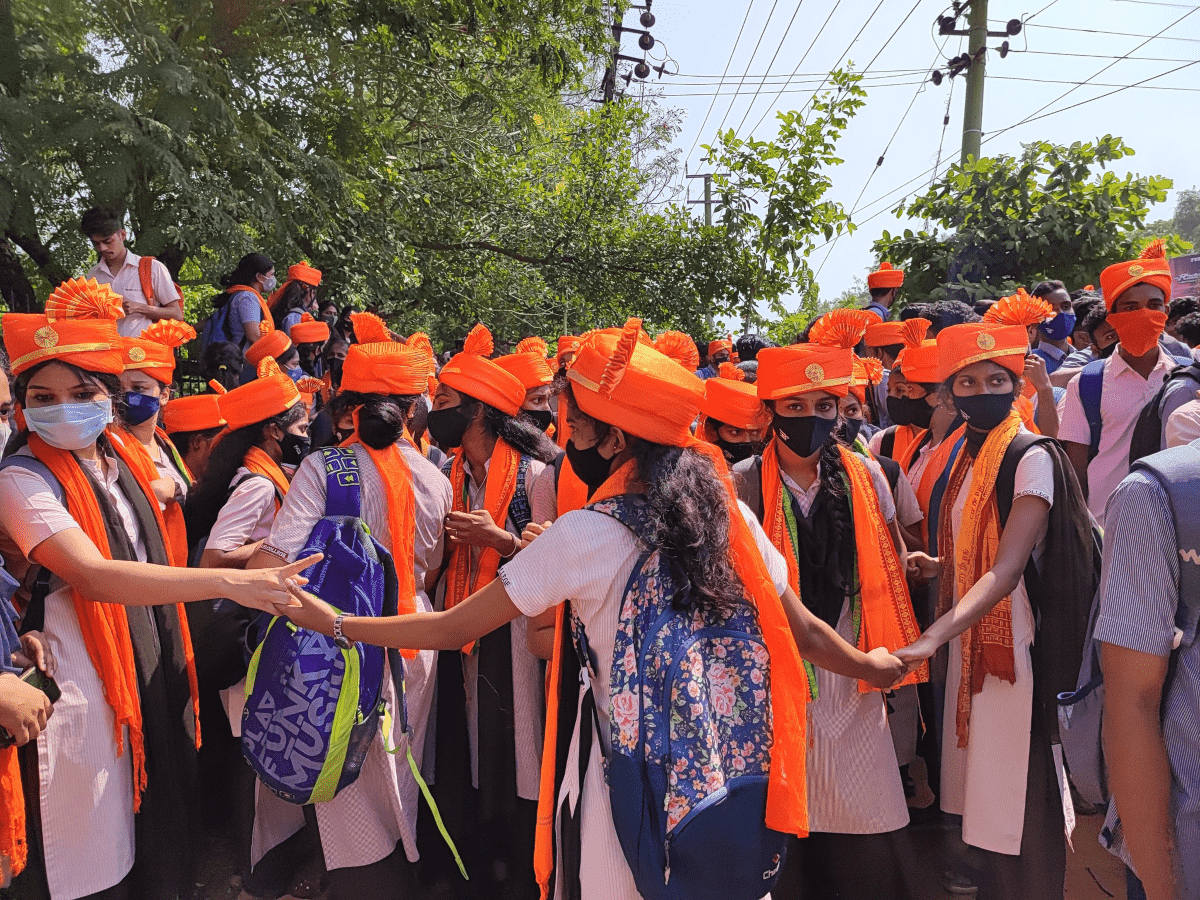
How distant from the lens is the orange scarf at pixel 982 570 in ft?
11.3

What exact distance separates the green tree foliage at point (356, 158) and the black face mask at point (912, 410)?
570 centimetres

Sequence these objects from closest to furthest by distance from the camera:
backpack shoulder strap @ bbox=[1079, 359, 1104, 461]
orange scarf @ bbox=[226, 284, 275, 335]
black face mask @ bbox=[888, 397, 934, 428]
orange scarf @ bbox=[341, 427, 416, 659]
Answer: orange scarf @ bbox=[341, 427, 416, 659], black face mask @ bbox=[888, 397, 934, 428], backpack shoulder strap @ bbox=[1079, 359, 1104, 461], orange scarf @ bbox=[226, 284, 275, 335]

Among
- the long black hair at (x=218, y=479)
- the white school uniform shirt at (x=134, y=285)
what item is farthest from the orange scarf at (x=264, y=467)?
the white school uniform shirt at (x=134, y=285)

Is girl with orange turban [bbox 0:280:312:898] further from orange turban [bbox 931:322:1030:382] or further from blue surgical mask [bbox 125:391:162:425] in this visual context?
orange turban [bbox 931:322:1030:382]

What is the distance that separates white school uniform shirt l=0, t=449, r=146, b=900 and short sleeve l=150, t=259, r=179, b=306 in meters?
4.83

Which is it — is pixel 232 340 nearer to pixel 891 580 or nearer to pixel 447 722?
pixel 447 722

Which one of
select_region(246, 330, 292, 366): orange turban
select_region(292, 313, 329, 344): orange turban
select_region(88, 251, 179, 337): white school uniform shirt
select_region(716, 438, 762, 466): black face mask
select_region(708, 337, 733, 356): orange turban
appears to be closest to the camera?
select_region(716, 438, 762, 466): black face mask

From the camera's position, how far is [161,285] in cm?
734

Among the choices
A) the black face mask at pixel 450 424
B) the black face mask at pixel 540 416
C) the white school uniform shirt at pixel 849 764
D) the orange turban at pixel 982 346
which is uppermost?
the orange turban at pixel 982 346

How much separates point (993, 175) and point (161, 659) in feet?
33.1

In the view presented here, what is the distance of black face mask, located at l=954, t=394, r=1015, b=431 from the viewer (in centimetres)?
359

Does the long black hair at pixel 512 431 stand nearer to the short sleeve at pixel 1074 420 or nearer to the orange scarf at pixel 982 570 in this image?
the orange scarf at pixel 982 570

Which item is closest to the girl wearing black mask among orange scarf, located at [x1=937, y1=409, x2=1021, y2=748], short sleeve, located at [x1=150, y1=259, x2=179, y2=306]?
orange scarf, located at [x1=937, y1=409, x2=1021, y2=748]

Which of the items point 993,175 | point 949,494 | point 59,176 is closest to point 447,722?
point 949,494
